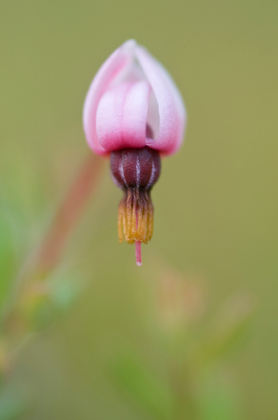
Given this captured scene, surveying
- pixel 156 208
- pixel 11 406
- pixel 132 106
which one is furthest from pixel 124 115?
pixel 156 208

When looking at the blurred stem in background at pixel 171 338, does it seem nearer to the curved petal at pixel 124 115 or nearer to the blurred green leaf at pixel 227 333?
the blurred green leaf at pixel 227 333

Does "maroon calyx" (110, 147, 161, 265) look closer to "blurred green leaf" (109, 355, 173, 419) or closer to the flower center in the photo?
the flower center

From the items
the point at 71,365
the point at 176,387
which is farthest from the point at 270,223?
the point at 176,387

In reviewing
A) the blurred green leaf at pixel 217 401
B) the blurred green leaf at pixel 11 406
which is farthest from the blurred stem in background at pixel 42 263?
the blurred green leaf at pixel 217 401

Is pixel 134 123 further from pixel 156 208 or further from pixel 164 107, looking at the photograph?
pixel 156 208

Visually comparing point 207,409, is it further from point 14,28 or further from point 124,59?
point 14,28

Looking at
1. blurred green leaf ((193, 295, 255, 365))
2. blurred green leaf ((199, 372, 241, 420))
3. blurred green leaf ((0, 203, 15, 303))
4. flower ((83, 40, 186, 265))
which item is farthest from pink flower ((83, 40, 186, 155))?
blurred green leaf ((199, 372, 241, 420))
